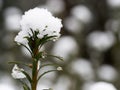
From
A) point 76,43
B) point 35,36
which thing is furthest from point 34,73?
point 76,43

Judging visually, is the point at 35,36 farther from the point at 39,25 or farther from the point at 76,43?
the point at 76,43

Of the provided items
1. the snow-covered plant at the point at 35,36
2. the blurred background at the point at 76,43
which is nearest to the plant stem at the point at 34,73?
the snow-covered plant at the point at 35,36

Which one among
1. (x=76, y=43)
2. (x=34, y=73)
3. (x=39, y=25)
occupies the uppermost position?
(x=76, y=43)

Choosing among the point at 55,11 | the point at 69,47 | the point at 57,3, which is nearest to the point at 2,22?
the point at 57,3

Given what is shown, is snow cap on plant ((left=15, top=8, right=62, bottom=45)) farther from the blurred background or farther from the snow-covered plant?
the blurred background

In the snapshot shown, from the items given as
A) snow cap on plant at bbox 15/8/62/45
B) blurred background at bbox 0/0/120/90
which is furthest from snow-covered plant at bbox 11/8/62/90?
blurred background at bbox 0/0/120/90

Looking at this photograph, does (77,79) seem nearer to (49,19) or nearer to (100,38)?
(100,38)
